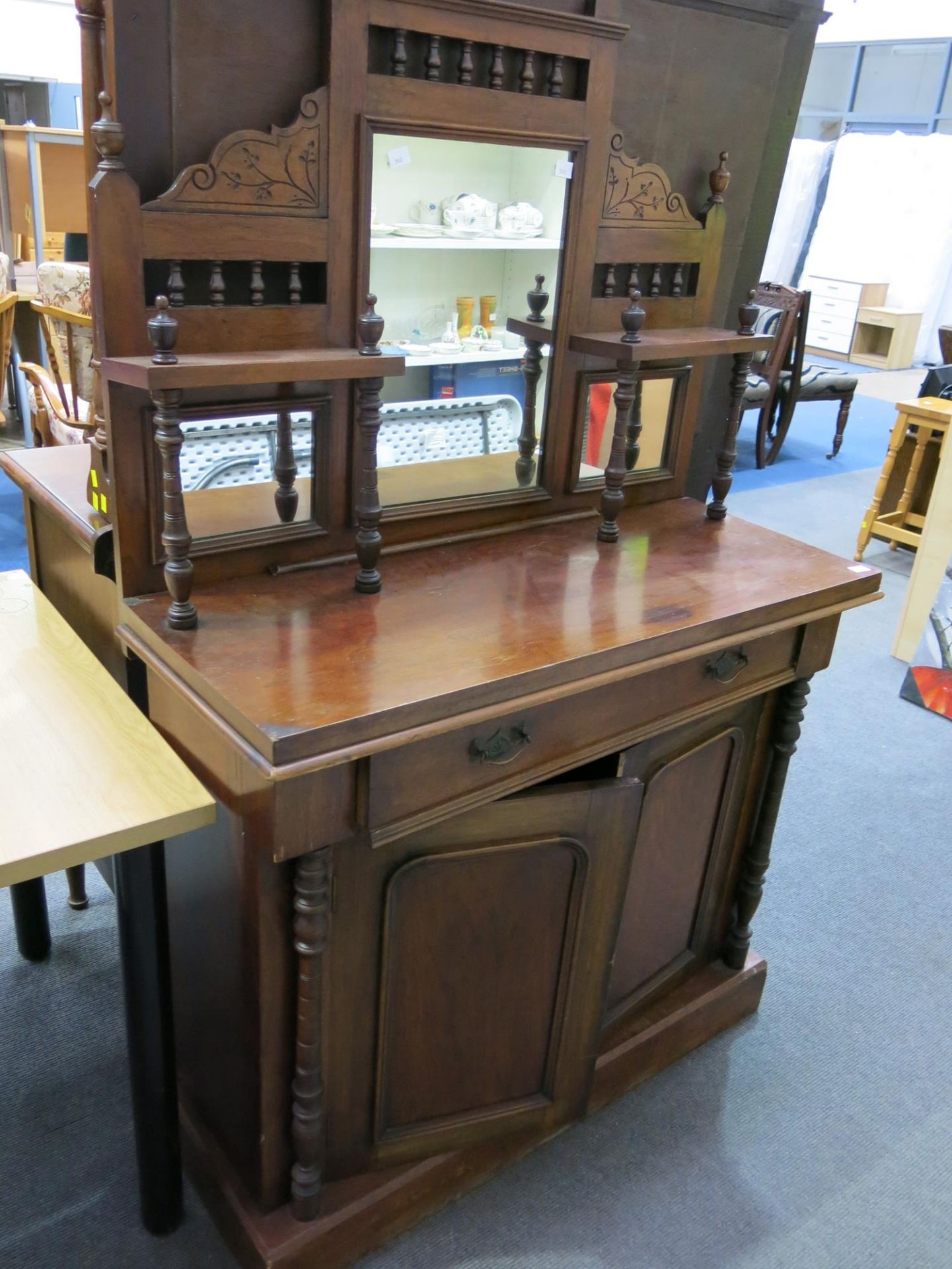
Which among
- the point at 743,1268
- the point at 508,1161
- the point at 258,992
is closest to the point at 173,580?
the point at 258,992

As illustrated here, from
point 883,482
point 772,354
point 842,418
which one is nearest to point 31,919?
point 883,482

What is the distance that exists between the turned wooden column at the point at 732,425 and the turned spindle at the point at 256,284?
32.7 inches

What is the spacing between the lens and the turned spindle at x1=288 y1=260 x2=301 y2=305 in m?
1.29

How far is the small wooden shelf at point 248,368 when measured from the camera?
3.68 ft

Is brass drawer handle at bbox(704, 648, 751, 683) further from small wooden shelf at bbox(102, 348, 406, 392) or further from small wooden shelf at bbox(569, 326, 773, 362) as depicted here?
small wooden shelf at bbox(102, 348, 406, 392)

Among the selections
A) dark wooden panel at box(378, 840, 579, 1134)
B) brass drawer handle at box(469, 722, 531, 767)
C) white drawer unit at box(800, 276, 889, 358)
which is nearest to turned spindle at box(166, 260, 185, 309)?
brass drawer handle at box(469, 722, 531, 767)

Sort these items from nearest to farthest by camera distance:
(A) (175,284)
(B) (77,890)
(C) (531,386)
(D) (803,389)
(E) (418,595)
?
(A) (175,284) < (E) (418,595) < (C) (531,386) < (B) (77,890) < (D) (803,389)

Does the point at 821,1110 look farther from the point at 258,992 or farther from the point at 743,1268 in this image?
the point at 258,992

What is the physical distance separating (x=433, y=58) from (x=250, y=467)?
57 cm

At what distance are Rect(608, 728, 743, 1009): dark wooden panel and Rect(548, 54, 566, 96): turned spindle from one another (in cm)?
98

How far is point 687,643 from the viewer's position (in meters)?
1.41

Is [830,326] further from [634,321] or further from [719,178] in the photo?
[634,321]

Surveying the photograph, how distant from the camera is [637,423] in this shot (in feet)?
5.88

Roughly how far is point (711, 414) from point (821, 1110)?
1.29 m
